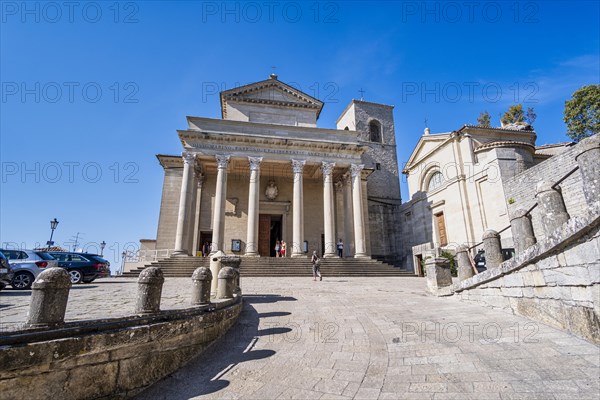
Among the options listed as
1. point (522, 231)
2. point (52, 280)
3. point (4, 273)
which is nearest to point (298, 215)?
point (4, 273)

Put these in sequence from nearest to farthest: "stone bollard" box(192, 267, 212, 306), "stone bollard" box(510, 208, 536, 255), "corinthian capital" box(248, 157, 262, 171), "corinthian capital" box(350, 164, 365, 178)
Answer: "stone bollard" box(192, 267, 212, 306) < "stone bollard" box(510, 208, 536, 255) < "corinthian capital" box(248, 157, 262, 171) < "corinthian capital" box(350, 164, 365, 178)

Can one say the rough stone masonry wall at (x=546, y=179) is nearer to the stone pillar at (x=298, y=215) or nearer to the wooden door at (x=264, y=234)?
the stone pillar at (x=298, y=215)

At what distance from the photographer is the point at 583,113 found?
2194 cm

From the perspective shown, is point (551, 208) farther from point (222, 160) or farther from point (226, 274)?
point (222, 160)

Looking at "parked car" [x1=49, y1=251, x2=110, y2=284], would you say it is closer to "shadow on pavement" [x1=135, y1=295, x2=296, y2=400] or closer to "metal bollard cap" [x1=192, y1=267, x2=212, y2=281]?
"shadow on pavement" [x1=135, y1=295, x2=296, y2=400]

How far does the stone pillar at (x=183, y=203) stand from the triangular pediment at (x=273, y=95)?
7.43 m

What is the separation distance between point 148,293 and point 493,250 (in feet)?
23.1

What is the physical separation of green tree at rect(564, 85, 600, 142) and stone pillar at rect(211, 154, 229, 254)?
25714 mm

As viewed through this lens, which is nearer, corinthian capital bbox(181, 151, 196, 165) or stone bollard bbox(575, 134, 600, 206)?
stone bollard bbox(575, 134, 600, 206)

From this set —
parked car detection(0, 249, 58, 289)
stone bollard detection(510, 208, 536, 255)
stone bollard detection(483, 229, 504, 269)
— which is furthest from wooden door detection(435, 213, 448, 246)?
parked car detection(0, 249, 58, 289)

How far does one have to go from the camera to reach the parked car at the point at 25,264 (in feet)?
31.8

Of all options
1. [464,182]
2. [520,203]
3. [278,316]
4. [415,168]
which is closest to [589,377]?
[278,316]

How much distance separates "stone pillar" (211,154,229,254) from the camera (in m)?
18.1

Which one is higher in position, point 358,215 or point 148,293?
point 358,215
